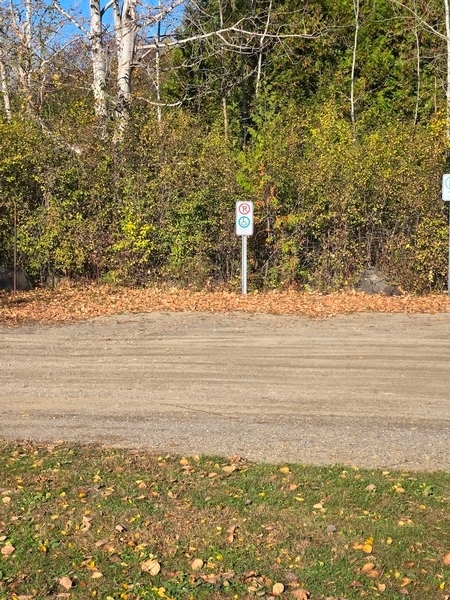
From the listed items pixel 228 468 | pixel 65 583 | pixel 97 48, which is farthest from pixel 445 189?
pixel 65 583

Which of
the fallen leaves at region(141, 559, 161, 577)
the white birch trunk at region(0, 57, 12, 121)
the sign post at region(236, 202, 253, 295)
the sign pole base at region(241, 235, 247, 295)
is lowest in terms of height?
the fallen leaves at region(141, 559, 161, 577)

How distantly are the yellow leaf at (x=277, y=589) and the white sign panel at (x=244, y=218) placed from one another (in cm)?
1330

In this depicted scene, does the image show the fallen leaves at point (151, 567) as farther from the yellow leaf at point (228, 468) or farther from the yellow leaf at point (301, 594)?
the yellow leaf at point (228, 468)

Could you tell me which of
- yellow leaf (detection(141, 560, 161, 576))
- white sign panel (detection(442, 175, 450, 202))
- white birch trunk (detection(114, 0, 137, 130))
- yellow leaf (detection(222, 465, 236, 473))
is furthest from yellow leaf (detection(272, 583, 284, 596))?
white birch trunk (detection(114, 0, 137, 130))

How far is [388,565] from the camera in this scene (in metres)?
4.29

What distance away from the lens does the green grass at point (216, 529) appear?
4.11 m

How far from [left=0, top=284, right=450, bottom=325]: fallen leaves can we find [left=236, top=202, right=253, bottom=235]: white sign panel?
5.00 ft

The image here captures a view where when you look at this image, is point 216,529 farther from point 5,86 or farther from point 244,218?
point 5,86

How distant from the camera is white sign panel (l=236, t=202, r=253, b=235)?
17016 millimetres

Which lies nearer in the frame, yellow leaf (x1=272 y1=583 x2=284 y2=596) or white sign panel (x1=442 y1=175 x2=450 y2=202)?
yellow leaf (x1=272 y1=583 x2=284 y2=596)

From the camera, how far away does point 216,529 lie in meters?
4.74

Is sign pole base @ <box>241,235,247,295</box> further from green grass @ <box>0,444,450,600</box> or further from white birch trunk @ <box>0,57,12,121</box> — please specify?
green grass @ <box>0,444,450,600</box>

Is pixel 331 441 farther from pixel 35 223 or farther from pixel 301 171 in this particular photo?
pixel 35 223

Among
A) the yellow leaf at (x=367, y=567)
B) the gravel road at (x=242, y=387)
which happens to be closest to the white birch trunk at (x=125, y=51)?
the gravel road at (x=242, y=387)
